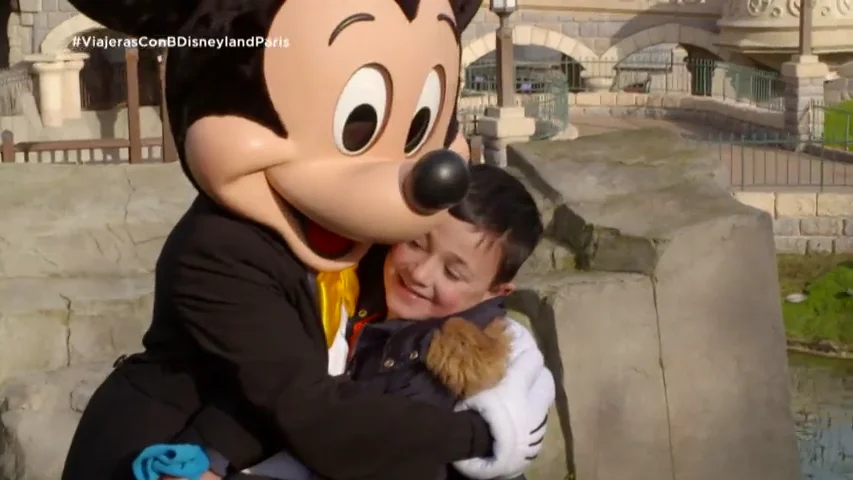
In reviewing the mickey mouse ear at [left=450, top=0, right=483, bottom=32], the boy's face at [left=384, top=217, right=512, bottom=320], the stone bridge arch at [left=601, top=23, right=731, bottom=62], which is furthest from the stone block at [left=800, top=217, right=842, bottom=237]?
the boy's face at [left=384, top=217, right=512, bottom=320]

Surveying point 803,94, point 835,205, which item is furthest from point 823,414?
point 803,94

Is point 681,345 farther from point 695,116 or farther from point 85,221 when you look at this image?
point 695,116

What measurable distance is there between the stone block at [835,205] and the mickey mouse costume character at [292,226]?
29.2ft

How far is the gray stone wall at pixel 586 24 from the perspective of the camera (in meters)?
17.4

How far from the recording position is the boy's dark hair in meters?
1.61

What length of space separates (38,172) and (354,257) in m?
2.35

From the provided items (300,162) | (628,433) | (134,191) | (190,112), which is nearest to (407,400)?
(300,162)

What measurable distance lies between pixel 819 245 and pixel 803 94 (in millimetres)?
3281

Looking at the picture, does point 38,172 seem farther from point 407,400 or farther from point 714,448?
point 407,400

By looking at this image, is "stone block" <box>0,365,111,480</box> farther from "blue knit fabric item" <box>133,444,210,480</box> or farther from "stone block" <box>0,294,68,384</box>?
"blue knit fabric item" <box>133,444,210,480</box>

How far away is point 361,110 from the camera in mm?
1497

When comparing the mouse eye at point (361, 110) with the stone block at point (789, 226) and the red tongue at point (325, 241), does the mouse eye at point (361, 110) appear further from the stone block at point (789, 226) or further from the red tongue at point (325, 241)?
the stone block at point (789, 226)

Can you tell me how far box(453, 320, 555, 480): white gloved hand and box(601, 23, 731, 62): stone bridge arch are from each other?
1562 centimetres

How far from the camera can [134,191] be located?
11.7 ft
